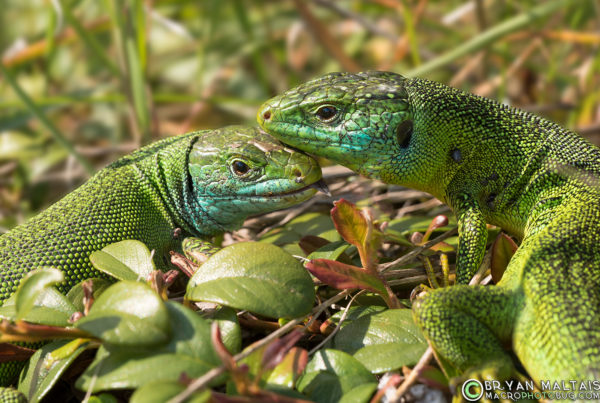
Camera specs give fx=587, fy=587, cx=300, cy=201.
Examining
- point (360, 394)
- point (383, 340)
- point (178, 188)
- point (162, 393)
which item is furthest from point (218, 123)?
point (162, 393)

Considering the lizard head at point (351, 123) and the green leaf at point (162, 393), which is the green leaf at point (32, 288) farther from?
the lizard head at point (351, 123)

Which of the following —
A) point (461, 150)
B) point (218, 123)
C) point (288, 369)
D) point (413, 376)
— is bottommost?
point (218, 123)

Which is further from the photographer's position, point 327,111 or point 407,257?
point 327,111

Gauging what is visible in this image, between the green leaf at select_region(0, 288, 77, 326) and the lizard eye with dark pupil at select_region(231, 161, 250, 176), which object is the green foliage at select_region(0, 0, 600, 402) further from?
the lizard eye with dark pupil at select_region(231, 161, 250, 176)

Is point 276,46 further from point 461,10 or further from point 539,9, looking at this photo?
point 539,9

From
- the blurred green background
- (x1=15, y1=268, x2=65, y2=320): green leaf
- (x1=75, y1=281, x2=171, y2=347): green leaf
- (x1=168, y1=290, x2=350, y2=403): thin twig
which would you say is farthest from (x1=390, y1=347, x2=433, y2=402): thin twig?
the blurred green background

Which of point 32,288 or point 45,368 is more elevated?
point 32,288

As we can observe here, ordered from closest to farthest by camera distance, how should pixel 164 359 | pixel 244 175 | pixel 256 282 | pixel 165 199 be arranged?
pixel 164 359
pixel 256 282
pixel 244 175
pixel 165 199

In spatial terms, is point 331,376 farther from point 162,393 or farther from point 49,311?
point 49,311
